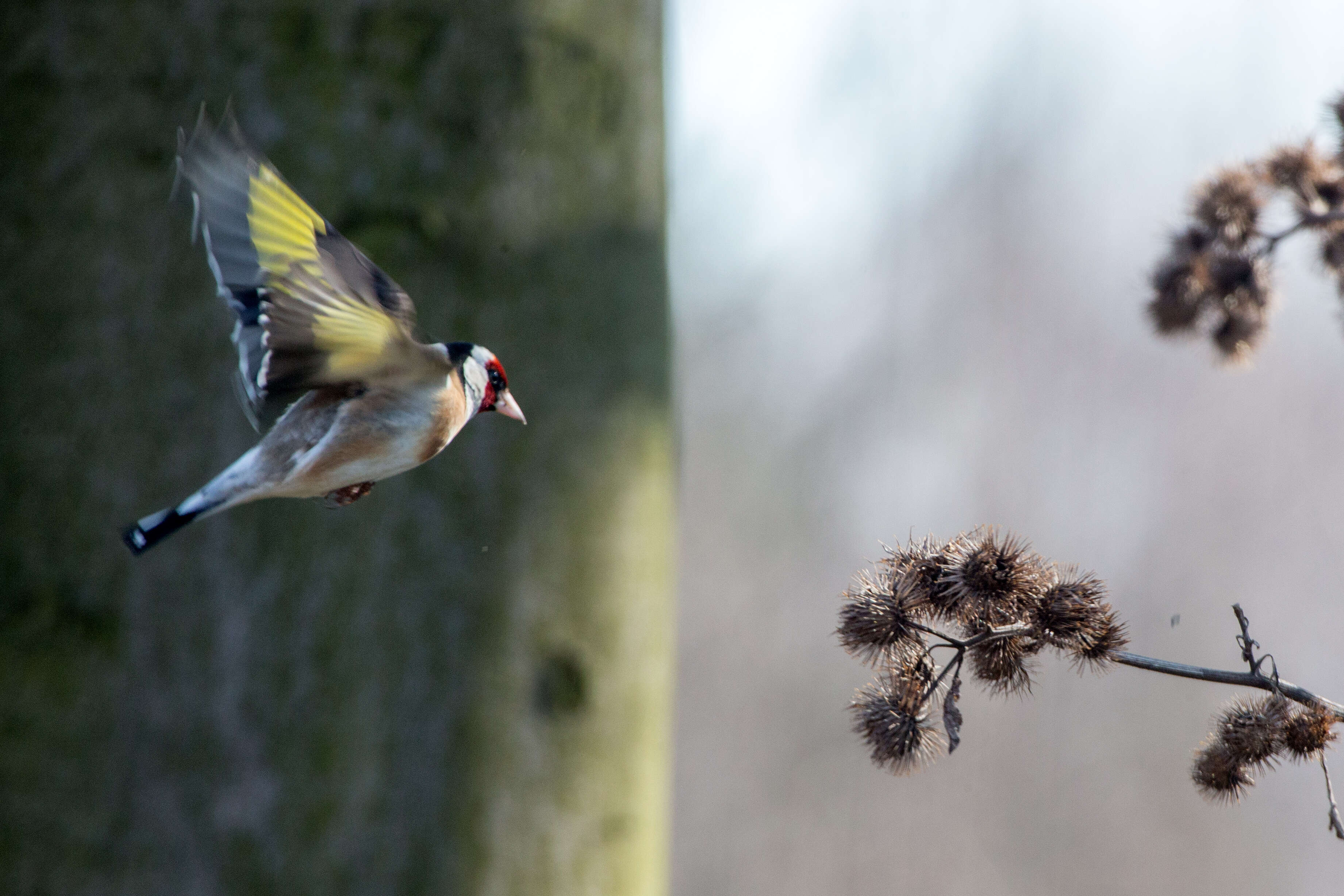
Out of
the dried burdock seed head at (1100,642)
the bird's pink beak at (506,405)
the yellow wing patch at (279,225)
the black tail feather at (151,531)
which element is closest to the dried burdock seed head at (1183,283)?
the dried burdock seed head at (1100,642)

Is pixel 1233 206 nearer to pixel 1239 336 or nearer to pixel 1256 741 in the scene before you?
pixel 1239 336

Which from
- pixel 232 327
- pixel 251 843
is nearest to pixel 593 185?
pixel 232 327

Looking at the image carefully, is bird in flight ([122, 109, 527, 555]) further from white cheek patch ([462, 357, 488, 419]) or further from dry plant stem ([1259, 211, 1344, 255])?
dry plant stem ([1259, 211, 1344, 255])

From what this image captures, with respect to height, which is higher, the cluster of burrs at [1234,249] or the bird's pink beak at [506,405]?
the cluster of burrs at [1234,249]

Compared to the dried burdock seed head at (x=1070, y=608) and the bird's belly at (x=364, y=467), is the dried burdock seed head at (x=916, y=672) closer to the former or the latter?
the dried burdock seed head at (x=1070, y=608)

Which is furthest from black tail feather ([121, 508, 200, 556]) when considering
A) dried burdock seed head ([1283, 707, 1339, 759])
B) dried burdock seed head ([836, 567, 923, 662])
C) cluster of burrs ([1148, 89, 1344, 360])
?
cluster of burrs ([1148, 89, 1344, 360])

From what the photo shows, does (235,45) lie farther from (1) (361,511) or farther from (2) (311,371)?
(2) (311,371)
